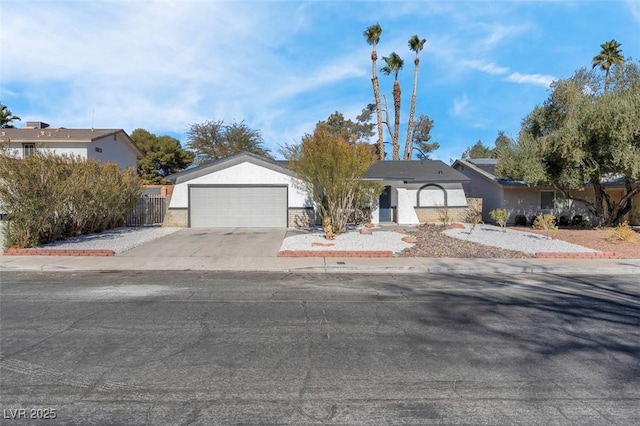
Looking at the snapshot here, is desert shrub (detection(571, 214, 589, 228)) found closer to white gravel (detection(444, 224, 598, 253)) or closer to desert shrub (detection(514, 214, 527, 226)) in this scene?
desert shrub (detection(514, 214, 527, 226))

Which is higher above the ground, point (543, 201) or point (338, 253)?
point (543, 201)

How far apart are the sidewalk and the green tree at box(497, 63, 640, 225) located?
7719 mm

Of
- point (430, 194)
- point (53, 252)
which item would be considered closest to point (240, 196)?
point (53, 252)

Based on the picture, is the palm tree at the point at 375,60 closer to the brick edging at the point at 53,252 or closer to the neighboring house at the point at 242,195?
the neighboring house at the point at 242,195

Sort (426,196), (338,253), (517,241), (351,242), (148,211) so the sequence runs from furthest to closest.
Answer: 1. (426,196)
2. (148,211)
3. (517,241)
4. (351,242)
5. (338,253)

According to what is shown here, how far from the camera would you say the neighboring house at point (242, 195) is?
22.7m

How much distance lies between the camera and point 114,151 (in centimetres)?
3762

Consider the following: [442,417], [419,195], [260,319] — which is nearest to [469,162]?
[419,195]

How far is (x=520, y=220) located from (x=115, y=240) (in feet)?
70.5

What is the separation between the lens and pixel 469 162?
32.8 m

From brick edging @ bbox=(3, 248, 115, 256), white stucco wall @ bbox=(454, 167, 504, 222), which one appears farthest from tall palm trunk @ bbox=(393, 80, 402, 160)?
brick edging @ bbox=(3, 248, 115, 256)

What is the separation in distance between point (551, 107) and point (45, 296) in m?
23.4

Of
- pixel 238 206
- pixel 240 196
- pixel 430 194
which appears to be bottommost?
pixel 238 206

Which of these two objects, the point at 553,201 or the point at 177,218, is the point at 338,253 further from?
the point at 553,201
